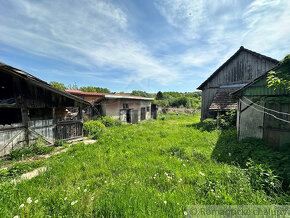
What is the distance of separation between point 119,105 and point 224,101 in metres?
10.0

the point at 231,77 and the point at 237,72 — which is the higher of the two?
the point at 237,72

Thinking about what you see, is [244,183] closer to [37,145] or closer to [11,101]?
[37,145]

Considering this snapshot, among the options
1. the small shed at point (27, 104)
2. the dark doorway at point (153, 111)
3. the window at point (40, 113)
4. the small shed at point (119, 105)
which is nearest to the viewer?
the small shed at point (27, 104)

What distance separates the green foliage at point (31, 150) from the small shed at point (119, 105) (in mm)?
5529

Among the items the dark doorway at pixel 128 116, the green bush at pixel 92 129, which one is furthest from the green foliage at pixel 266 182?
the dark doorway at pixel 128 116

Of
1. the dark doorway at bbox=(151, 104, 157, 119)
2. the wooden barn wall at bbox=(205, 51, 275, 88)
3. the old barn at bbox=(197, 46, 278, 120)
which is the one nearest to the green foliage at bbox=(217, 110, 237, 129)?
the old barn at bbox=(197, 46, 278, 120)

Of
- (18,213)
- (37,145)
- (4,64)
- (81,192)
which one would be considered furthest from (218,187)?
(4,64)

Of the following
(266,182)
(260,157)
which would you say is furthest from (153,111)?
(266,182)

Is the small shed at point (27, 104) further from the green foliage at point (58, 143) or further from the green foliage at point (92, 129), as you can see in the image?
the green foliage at point (92, 129)

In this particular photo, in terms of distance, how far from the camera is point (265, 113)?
16.2 ft

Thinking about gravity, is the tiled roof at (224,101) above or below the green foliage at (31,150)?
above

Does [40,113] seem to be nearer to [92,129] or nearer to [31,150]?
[92,129]

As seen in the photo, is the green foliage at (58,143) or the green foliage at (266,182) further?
the green foliage at (58,143)

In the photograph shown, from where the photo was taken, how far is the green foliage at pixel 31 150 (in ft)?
15.3
